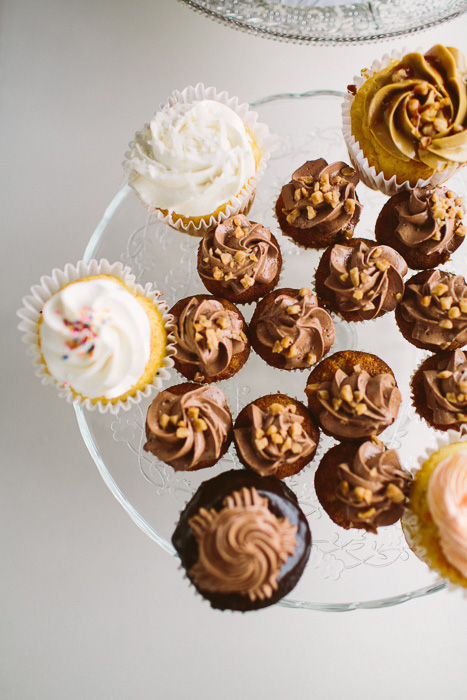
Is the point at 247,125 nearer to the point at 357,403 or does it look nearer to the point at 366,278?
the point at 366,278

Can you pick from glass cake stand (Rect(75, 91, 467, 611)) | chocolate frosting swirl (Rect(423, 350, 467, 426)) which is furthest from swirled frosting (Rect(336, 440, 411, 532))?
glass cake stand (Rect(75, 91, 467, 611))

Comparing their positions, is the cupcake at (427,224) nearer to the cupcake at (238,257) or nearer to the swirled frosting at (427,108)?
the swirled frosting at (427,108)

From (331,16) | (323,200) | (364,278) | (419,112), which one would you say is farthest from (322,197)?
(331,16)

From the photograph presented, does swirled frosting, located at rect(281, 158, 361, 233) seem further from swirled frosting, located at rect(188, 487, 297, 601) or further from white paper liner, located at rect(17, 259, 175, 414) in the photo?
swirled frosting, located at rect(188, 487, 297, 601)

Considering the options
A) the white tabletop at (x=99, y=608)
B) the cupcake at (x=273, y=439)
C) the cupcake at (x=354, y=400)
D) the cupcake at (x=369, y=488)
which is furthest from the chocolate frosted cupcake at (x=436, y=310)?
the white tabletop at (x=99, y=608)

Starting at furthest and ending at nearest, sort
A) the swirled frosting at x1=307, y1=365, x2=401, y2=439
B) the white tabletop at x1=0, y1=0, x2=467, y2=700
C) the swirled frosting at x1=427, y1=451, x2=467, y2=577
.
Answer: the white tabletop at x1=0, y1=0, x2=467, y2=700 → the swirled frosting at x1=307, y1=365, x2=401, y2=439 → the swirled frosting at x1=427, y1=451, x2=467, y2=577
